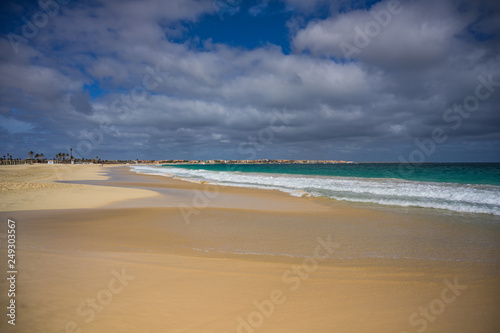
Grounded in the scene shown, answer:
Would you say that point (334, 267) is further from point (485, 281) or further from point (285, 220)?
point (285, 220)

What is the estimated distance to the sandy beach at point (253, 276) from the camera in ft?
11.2

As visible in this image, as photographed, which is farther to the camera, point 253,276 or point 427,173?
point 427,173

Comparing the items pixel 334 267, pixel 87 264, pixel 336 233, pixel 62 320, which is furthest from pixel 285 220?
pixel 62 320

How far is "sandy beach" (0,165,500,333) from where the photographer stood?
3408 millimetres

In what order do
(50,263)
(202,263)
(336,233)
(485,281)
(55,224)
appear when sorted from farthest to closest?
(55,224)
(336,233)
(202,263)
(50,263)
(485,281)

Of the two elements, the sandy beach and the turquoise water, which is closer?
the sandy beach

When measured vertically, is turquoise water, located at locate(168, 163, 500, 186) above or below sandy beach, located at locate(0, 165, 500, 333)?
above

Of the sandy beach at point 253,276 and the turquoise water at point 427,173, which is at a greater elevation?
the turquoise water at point 427,173

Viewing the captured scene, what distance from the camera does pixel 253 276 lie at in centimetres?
478

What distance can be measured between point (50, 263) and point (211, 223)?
518 centimetres

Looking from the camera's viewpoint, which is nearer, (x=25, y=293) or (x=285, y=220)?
(x=25, y=293)

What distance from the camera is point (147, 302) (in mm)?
3764

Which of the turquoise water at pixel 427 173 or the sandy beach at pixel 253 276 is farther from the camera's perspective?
the turquoise water at pixel 427 173

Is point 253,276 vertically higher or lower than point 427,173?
lower
